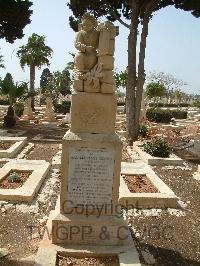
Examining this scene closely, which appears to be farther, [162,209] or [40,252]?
[162,209]

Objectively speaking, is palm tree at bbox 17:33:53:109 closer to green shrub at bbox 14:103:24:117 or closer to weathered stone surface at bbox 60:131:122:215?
green shrub at bbox 14:103:24:117

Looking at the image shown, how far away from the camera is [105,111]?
522 cm

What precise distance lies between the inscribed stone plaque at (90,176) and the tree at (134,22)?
1010 cm

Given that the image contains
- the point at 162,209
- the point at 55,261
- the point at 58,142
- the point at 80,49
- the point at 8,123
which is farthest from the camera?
the point at 8,123

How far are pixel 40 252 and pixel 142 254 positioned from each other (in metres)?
1.65

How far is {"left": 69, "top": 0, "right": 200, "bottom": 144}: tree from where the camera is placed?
48.7 ft

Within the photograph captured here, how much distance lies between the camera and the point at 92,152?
17.2 ft

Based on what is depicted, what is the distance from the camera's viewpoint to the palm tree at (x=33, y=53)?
114ft

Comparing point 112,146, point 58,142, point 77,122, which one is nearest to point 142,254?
point 112,146

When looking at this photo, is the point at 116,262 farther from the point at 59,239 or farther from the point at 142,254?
the point at 59,239

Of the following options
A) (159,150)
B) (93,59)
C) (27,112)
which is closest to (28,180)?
(93,59)

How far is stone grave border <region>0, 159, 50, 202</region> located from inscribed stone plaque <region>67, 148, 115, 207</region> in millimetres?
2349

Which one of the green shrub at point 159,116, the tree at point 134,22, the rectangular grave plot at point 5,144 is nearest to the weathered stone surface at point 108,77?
the rectangular grave plot at point 5,144

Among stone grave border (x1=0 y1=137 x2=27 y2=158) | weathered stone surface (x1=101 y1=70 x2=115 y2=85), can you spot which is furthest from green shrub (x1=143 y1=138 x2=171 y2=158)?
weathered stone surface (x1=101 y1=70 x2=115 y2=85)
